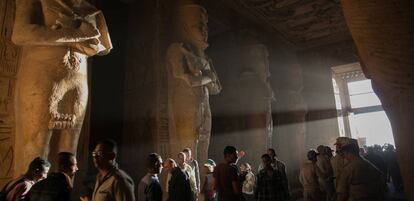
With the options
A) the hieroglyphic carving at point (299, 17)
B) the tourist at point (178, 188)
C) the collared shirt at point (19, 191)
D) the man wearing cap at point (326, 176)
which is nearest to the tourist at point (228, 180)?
the tourist at point (178, 188)

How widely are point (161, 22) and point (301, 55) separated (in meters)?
7.34

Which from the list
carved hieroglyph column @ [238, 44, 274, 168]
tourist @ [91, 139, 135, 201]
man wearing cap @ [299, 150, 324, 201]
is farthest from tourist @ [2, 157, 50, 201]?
carved hieroglyph column @ [238, 44, 274, 168]

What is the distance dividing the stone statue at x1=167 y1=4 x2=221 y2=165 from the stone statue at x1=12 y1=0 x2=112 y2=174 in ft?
6.32

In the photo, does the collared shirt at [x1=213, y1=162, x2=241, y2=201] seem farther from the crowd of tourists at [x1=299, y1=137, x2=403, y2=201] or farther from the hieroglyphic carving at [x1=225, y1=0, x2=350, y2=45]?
the hieroglyphic carving at [x1=225, y1=0, x2=350, y2=45]

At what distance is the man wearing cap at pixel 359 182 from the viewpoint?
3047 millimetres

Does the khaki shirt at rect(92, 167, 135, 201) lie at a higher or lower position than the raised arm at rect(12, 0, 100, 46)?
lower

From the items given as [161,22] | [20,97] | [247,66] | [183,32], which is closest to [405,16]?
[20,97]

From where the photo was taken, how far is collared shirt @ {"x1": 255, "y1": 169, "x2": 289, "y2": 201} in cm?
383

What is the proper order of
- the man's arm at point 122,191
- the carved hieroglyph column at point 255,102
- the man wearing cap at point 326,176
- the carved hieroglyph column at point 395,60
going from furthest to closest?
the carved hieroglyph column at point 255,102 → the man wearing cap at point 326,176 → the man's arm at point 122,191 → the carved hieroglyph column at point 395,60

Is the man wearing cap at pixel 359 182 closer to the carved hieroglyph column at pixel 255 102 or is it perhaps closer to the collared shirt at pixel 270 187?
the collared shirt at pixel 270 187

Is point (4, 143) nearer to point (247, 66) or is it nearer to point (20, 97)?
point (20, 97)

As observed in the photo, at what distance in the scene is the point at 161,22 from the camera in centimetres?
592

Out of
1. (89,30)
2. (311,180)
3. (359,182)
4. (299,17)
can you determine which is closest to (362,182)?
(359,182)

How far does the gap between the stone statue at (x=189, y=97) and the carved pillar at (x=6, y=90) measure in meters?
2.28
